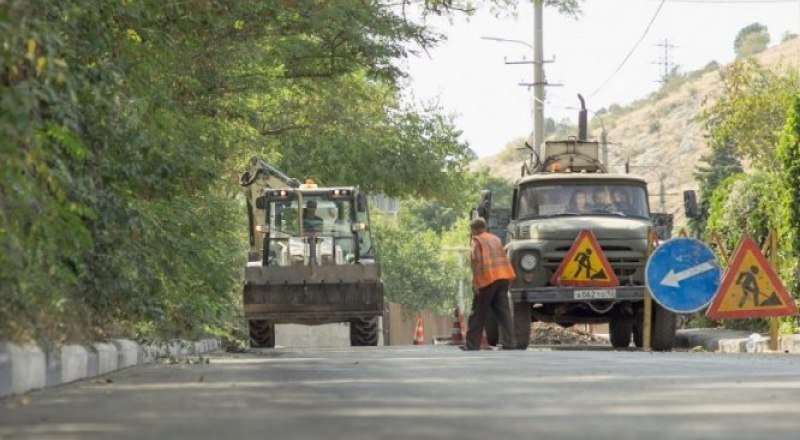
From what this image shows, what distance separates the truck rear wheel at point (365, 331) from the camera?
32625 millimetres

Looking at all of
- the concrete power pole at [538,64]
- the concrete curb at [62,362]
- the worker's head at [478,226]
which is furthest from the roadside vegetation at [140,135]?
the concrete power pole at [538,64]

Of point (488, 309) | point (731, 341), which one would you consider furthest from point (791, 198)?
point (488, 309)

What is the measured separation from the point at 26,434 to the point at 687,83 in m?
189

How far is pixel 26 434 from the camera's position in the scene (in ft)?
28.1

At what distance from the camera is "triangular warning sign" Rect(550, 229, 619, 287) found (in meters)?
24.8

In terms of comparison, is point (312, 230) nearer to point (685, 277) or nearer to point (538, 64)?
point (685, 277)

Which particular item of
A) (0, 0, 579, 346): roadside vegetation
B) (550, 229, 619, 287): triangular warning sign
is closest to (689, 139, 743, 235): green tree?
(0, 0, 579, 346): roadside vegetation

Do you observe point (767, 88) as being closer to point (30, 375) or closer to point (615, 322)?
point (615, 322)

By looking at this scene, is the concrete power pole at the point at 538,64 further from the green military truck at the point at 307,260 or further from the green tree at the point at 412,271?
the green tree at the point at 412,271

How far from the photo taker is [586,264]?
81.9 ft

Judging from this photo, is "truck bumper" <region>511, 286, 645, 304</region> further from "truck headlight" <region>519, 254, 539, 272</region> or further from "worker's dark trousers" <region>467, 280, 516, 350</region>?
"worker's dark trousers" <region>467, 280, 516, 350</region>

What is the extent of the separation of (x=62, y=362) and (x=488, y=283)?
1076 centimetres

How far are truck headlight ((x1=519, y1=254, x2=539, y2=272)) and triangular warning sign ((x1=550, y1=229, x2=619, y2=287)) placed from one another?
27.3 inches

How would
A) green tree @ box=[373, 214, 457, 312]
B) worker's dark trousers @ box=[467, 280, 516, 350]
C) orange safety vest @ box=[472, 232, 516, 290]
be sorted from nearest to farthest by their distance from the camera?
orange safety vest @ box=[472, 232, 516, 290], worker's dark trousers @ box=[467, 280, 516, 350], green tree @ box=[373, 214, 457, 312]
